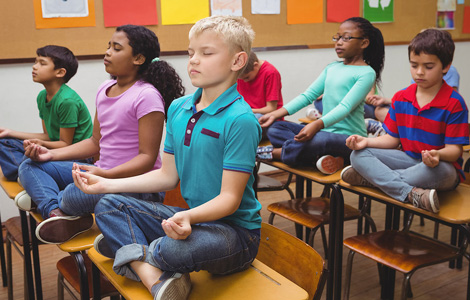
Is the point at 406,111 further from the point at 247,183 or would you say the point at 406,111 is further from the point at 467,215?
the point at 247,183

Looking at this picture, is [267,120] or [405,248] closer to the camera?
[405,248]

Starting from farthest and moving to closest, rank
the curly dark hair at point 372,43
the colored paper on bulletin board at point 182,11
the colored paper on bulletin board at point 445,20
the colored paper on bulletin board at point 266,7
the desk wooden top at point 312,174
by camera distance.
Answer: the colored paper on bulletin board at point 445,20
the colored paper on bulletin board at point 266,7
the colored paper on bulletin board at point 182,11
the curly dark hair at point 372,43
the desk wooden top at point 312,174

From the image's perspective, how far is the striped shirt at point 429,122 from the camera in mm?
1973

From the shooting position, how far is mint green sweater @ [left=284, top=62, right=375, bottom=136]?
2576 millimetres

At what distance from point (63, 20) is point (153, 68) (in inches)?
59.1

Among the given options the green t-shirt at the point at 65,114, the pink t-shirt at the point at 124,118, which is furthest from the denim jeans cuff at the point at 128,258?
the green t-shirt at the point at 65,114

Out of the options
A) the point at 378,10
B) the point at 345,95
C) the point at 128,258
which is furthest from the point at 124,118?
the point at 378,10

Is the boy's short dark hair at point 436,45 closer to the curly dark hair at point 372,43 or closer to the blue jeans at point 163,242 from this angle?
the curly dark hair at point 372,43

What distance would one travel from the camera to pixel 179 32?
3.62 m

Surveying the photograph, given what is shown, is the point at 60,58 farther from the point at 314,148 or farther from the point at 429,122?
the point at 429,122

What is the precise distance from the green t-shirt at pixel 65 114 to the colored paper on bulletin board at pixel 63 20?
802 mm

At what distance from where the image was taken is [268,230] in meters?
1.52

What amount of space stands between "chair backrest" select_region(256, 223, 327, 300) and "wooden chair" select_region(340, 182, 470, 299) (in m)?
0.62

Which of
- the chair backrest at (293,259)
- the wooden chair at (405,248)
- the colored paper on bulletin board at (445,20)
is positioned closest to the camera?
the chair backrest at (293,259)
